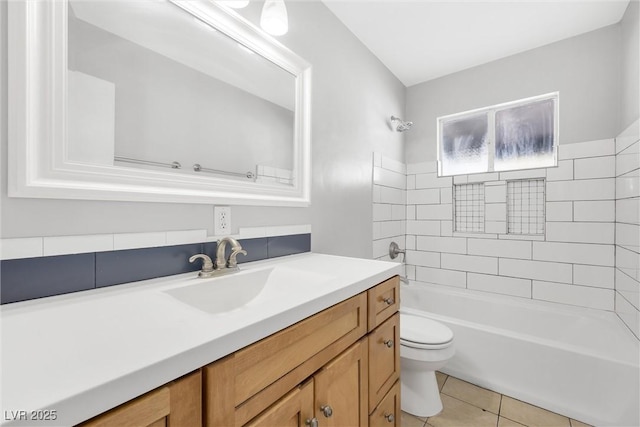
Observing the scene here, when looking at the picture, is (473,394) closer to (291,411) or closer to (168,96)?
(291,411)

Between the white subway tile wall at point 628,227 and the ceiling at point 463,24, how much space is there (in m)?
0.83

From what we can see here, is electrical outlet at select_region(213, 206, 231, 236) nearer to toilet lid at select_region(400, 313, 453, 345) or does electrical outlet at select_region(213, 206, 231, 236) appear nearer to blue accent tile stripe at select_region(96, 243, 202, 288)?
blue accent tile stripe at select_region(96, 243, 202, 288)

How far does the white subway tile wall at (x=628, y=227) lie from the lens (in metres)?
1.53

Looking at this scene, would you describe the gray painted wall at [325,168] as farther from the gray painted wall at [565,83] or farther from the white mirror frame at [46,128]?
the gray painted wall at [565,83]

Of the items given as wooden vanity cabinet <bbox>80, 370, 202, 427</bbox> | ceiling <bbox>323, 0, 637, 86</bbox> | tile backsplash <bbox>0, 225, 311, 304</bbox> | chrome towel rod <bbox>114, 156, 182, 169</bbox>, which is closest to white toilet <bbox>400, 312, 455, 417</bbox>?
tile backsplash <bbox>0, 225, 311, 304</bbox>

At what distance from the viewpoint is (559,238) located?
6.77 feet

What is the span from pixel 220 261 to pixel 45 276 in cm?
47

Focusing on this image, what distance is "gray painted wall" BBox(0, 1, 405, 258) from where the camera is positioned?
74 cm

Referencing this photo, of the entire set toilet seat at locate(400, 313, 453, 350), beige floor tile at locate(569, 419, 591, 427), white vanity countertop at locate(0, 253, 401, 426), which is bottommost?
beige floor tile at locate(569, 419, 591, 427)

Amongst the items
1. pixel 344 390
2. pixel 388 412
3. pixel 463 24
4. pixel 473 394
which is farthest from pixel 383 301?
pixel 463 24

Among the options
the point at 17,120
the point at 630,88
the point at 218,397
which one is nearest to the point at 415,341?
→ the point at 218,397

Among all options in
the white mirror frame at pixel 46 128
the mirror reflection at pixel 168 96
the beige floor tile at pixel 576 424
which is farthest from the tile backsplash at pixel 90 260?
the beige floor tile at pixel 576 424

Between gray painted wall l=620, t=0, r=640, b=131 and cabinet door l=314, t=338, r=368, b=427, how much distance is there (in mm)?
2048

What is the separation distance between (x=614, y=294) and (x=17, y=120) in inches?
123
